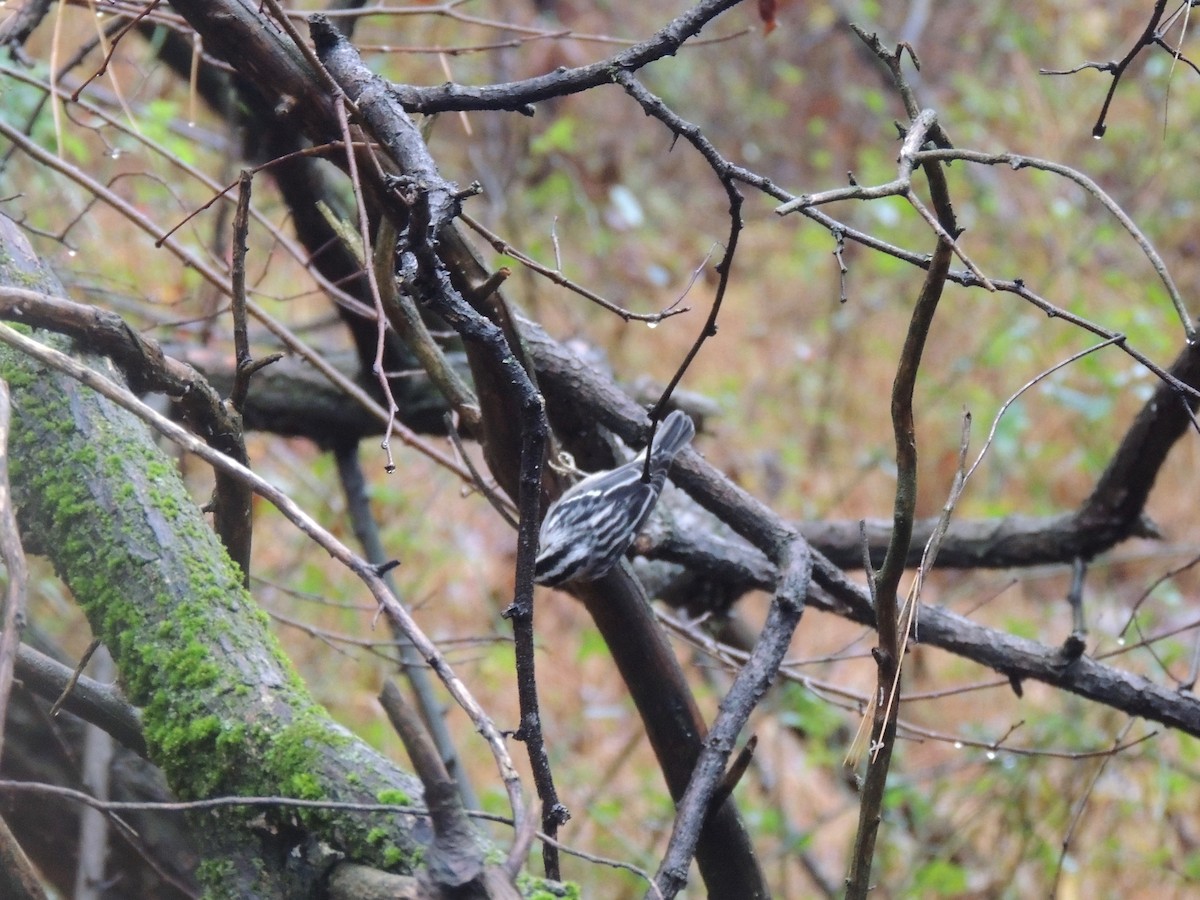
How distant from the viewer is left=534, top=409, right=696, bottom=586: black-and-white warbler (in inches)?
87.5

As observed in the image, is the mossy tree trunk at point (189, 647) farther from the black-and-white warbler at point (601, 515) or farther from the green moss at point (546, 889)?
the black-and-white warbler at point (601, 515)

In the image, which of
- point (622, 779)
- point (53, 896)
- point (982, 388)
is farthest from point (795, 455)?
point (53, 896)

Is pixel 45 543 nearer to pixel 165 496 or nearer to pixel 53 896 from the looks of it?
pixel 165 496

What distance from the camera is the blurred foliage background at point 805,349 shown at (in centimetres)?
415

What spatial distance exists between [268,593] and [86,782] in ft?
7.79

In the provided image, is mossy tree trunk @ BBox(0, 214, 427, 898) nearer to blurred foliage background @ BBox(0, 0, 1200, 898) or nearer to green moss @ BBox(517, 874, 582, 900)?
green moss @ BBox(517, 874, 582, 900)

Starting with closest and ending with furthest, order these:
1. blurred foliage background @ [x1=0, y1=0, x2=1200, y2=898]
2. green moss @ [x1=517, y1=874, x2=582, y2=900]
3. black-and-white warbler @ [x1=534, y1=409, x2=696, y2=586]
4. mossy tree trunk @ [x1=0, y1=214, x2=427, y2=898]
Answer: green moss @ [x1=517, y1=874, x2=582, y2=900] → mossy tree trunk @ [x1=0, y1=214, x2=427, y2=898] → black-and-white warbler @ [x1=534, y1=409, x2=696, y2=586] → blurred foliage background @ [x1=0, y1=0, x2=1200, y2=898]

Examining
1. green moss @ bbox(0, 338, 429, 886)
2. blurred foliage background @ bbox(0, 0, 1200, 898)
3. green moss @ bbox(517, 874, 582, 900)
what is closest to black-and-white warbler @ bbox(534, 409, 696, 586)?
blurred foliage background @ bbox(0, 0, 1200, 898)

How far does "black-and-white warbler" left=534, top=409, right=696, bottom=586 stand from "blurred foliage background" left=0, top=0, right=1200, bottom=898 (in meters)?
0.51

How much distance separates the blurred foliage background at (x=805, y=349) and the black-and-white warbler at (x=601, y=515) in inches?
20.1

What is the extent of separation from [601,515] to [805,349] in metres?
3.95

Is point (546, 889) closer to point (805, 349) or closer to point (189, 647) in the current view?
point (189, 647)

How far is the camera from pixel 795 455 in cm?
655

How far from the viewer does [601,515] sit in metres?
2.34
